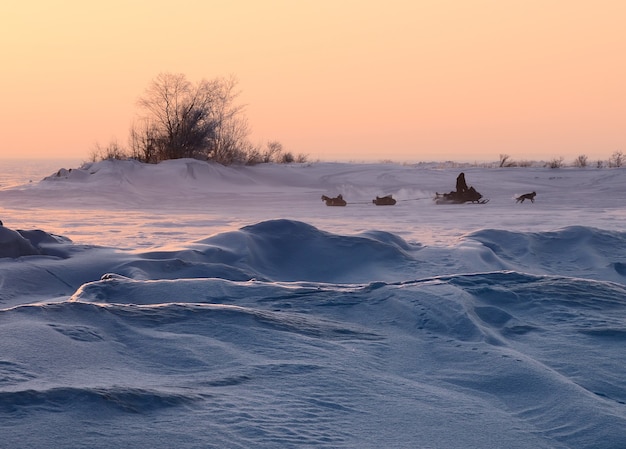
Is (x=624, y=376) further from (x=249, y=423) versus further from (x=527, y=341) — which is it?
(x=249, y=423)

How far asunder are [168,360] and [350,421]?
804 millimetres

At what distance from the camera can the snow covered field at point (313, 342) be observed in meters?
2.36

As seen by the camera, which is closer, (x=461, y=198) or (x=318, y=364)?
(x=318, y=364)

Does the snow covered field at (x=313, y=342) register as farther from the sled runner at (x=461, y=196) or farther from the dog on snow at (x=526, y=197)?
the sled runner at (x=461, y=196)

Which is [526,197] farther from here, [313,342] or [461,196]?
[313,342]

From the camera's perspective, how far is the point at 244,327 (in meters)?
3.41

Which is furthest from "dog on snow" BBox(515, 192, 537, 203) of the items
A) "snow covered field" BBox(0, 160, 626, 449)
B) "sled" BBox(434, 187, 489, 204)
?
"snow covered field" BBox(0, 160, 626, 449)

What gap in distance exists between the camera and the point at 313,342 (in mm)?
3303

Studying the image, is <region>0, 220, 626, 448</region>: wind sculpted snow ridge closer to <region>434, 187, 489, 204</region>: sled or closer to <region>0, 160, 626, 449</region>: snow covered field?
<region>0, 160, 626, 449</region>: snow covered field

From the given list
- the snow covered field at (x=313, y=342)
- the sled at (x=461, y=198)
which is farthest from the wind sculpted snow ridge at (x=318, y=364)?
the sled at (x=461, y=198)

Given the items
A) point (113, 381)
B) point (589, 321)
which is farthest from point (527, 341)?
point (113, 381)

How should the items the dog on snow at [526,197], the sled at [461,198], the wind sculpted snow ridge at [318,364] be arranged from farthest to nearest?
the sled at [461,198] → the dog on snow at [526,197] → the wind sculpted snow ridge at [318,364]

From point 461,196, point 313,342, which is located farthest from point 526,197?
point 313,342

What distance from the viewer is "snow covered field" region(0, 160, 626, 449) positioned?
2359mm
